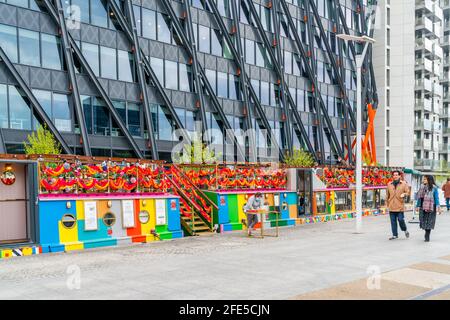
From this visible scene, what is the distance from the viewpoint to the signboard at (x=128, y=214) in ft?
46.2

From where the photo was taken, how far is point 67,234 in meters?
12.8

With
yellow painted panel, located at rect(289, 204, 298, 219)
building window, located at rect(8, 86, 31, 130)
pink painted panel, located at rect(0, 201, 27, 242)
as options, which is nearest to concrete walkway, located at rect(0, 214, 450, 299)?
pink painted panel, located at rect(0, 201, 27, 242)

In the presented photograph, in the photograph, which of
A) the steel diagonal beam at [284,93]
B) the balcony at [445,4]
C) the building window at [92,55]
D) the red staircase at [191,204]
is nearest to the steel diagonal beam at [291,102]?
the steel diagonal beam at [284,93]

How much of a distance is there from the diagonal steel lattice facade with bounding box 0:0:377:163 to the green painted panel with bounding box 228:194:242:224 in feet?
54.4

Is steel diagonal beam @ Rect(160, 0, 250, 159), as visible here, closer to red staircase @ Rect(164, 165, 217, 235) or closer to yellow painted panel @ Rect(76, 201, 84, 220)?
red staircase @ Rect(164, 165, 217, 235)

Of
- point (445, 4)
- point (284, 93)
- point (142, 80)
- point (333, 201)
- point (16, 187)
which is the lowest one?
point (333, 201)

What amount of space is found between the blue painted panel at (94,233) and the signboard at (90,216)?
0.11 meters

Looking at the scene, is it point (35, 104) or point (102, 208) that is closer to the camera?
point (102, 208)

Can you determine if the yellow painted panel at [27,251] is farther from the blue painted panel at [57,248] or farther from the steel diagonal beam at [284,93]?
the steel diagonal beam at [284,93]

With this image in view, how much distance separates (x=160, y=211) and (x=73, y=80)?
19184mm

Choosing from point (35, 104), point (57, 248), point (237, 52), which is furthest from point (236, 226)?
Answer: point (237, 52)

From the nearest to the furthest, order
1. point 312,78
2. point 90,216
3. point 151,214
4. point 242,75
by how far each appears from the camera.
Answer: point 90,216, point 151,214, point 242,75, point 312,78

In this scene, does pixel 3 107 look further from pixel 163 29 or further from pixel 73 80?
pixel 163 29
